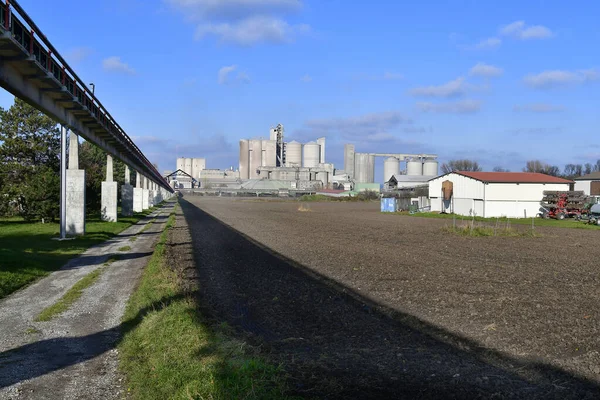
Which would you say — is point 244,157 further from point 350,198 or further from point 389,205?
point 389,205

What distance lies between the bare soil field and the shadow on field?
1985mm

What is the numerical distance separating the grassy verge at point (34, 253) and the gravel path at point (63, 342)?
2.03 feet

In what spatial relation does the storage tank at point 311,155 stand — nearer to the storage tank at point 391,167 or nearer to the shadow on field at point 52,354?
the storage tank at point 391,167

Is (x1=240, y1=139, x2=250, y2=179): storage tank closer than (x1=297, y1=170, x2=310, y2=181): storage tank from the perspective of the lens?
No

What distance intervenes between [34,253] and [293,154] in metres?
168

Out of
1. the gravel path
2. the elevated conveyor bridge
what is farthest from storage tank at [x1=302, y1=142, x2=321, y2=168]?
the gravel path

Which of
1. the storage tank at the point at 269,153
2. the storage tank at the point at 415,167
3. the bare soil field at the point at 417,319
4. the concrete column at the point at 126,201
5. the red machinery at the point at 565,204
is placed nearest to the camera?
the bare soil field at the point at 417,319

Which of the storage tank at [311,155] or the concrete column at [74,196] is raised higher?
the storage tank at [311,155]

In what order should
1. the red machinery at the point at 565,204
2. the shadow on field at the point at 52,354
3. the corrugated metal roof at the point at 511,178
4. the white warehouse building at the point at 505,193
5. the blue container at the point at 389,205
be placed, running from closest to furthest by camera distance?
the shadow on field at the point at 52,354 → the red machinery at the point at 565,204 → the white warehouse building at the point at 505,193 → the corrugated metal roof at the point at 511,178 → the blue container at the point at 389,205

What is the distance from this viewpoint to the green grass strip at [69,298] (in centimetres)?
1073

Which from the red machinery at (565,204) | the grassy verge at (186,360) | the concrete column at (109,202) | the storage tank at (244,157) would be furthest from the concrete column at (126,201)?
the storage tank at (244,157)

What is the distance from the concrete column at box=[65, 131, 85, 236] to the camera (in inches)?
1165

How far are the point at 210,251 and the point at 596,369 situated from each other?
1770cm

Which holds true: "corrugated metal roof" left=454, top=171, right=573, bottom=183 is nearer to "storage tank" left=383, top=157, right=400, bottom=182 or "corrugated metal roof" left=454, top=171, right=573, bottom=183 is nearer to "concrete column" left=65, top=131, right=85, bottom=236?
"concrete column" left=65, top=131, right=85, bottom=236
